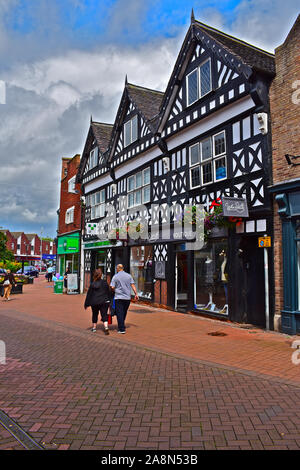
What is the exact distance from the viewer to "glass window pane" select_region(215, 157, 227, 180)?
10914 mm

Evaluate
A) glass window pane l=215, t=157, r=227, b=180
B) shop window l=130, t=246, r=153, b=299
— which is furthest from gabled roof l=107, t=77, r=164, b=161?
shop window l=130, t=246, r=153, b=299

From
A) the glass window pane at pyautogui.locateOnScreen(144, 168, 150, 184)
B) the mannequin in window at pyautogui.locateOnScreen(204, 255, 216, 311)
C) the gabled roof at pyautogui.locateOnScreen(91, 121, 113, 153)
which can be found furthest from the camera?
the gabled roof at pyautogui.locateOnScreen(91, 121, 113, 153)

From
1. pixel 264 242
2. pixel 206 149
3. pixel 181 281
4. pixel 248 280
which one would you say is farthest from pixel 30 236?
pixel 264 242

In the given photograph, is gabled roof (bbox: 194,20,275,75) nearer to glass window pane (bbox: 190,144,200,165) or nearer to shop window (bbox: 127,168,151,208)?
glass window pane (bbox: 190,144,200,165)

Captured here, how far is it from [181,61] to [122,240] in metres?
8.13

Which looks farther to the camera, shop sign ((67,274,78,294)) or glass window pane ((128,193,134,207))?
shop sign ((67,274,78,294))

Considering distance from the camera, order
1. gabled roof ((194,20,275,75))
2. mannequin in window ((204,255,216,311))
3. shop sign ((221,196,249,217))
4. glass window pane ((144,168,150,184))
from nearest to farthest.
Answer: shop sign ((221,196,249,217)) → gabled roof ((194,20,275,75)) → mannequin in window ((204,255,216,311)) → glass window pane ((144,168,150,184))

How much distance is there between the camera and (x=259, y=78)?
9.54 metres

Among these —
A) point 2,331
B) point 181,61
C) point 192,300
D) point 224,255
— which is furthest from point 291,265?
point 181,61

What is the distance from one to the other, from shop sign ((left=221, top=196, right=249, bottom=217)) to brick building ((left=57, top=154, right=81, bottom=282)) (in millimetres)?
15233

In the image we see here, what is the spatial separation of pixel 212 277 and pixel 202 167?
12.5ft

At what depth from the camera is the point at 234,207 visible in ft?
31.1

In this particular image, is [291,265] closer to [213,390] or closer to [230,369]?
[230,369]

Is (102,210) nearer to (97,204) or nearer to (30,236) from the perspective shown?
(97,204)
